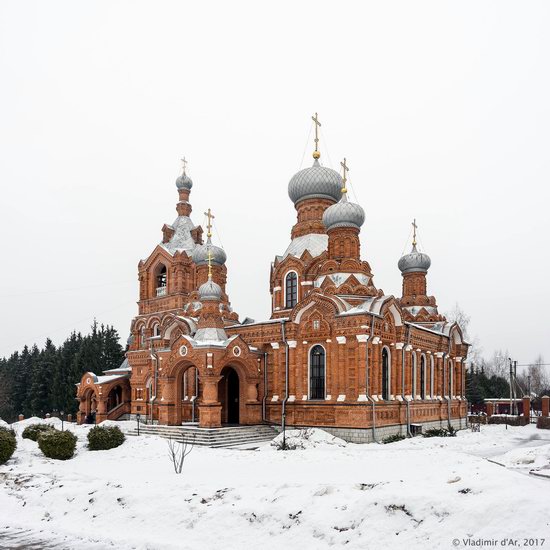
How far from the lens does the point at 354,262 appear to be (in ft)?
86.0

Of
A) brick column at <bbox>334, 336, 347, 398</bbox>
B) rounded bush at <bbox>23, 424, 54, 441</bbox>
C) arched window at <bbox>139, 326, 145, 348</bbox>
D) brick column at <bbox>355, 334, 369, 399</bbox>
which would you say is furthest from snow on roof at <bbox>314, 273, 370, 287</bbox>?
rounded bush at <bbox>23, 424, 54, 441</bbox>

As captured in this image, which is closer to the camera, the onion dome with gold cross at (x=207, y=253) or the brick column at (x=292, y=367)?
the brick column at (x=292, y=367)

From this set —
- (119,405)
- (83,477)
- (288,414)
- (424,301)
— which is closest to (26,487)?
(83,477)

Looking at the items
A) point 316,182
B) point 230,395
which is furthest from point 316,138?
point 230,395

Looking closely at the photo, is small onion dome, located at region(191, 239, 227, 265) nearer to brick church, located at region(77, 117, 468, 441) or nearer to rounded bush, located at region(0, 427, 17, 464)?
brick church, located at region(77, 117, 468, 441)

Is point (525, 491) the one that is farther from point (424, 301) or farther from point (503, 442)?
point (424, 301)

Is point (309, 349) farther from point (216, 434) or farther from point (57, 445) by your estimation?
point (57, 445)

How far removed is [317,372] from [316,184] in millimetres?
10724

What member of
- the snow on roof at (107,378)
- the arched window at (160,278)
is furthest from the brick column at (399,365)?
the snow on roof at (107,378)

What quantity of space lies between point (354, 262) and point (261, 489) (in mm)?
15974

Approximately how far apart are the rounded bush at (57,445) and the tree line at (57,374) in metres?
27.6

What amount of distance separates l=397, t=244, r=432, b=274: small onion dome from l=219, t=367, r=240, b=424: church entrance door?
13.1 metres

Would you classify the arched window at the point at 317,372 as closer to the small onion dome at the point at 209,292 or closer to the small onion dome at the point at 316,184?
the small onion dome at the point at 209,292

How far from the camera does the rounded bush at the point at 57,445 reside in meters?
18.8
